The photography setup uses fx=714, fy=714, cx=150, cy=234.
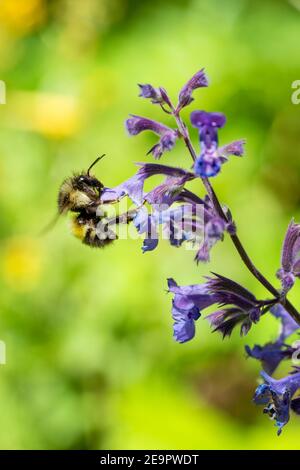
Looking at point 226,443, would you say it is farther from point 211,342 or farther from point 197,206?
point 197,206

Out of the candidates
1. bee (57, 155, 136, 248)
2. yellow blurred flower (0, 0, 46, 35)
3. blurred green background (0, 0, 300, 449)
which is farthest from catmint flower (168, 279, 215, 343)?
yellow blurred flower (0, 0, 46, 35)

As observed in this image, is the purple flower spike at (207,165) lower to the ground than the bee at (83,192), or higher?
lower

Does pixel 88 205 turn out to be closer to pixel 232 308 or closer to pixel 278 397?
pixel 232 308

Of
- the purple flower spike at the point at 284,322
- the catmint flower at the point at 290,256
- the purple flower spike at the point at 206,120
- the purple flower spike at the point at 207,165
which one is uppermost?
the purple flower spike at the point at 206,120

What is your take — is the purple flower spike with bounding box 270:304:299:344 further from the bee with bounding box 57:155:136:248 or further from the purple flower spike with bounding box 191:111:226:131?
the purple flower spike with bounding box 191:111:226:131

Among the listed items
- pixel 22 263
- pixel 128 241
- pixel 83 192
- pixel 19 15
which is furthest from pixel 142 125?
pixel 19 15

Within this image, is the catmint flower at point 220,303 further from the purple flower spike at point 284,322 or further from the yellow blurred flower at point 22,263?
the yellow blurred flower at point 22,263

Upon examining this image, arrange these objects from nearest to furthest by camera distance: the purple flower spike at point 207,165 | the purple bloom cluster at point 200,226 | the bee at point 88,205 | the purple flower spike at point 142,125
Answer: the purple flower spike at point 207,165 < the purple bloom cluster at point 200,226 < the purple flower spike at point 142,125 < the bee at point 88,205

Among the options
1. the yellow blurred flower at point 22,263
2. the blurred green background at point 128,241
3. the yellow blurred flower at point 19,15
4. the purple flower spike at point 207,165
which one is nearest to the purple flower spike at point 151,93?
the purple flower spike at point 207,165
